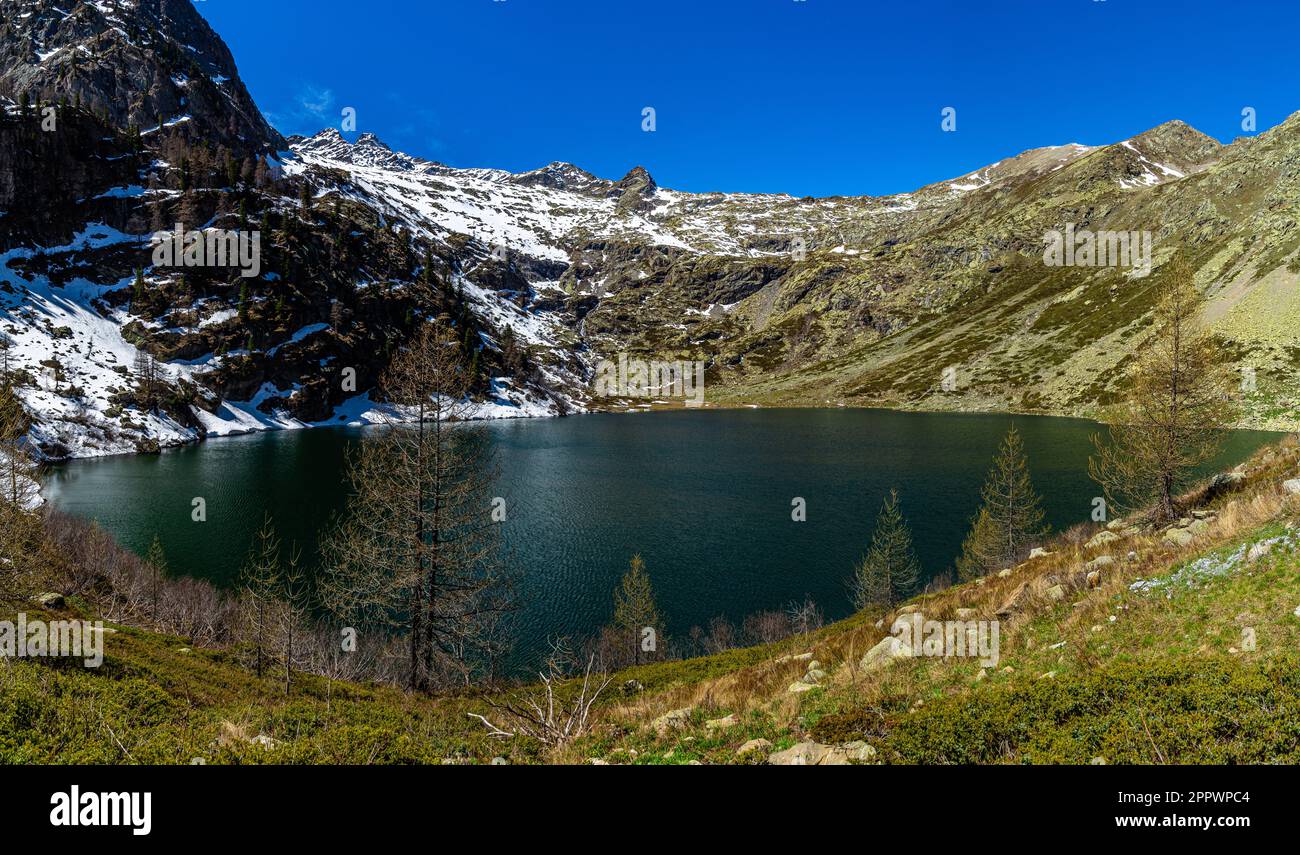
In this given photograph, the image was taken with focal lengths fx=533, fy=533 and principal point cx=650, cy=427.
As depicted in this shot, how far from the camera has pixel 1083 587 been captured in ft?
55.1

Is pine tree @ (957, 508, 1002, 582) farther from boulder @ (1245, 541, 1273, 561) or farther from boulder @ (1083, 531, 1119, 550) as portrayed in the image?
boulder @ (1245, 541, 1273, 561)

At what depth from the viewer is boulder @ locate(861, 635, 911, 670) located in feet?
51.0

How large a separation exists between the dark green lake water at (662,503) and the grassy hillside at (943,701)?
80.4 feet

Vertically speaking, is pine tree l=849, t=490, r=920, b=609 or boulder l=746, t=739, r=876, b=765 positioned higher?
boulder l=746, t=739, r=876, b=765

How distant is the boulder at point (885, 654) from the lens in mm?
15555

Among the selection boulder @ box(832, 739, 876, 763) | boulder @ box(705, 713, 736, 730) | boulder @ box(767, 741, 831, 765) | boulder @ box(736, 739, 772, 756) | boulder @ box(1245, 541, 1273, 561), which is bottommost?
boulder @ box(705, 713, 736, 730)

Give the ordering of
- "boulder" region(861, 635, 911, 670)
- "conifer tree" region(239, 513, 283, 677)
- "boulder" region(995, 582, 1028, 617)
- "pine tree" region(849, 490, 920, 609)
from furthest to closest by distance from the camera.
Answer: "pine tree" region(849, 490, 920, 609)
"conifer tree" region(239, 513, 283, 677)
"boulder" region(995, 582, 1028, 617)
"boulder" region(861, 635, 911, 670)

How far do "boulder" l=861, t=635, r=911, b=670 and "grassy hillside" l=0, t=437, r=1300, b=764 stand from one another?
0.24 meters

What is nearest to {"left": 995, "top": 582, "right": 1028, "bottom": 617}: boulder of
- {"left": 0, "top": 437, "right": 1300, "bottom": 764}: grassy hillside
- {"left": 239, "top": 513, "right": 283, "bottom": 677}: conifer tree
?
{"left": 0, "top": 437, "right": 1300, "bottom": 764}: grassy hillside

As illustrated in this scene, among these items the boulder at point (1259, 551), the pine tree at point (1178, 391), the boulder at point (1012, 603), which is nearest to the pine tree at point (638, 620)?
the boulder at point (1012, 603)
